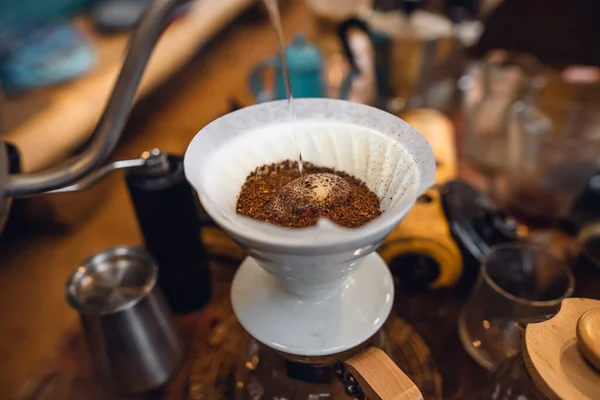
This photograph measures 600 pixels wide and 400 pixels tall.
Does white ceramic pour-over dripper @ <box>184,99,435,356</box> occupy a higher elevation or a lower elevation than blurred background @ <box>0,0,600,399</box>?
higher

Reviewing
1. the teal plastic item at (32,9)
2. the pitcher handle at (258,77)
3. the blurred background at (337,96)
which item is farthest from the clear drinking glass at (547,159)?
the teal plastic item at (32,9)

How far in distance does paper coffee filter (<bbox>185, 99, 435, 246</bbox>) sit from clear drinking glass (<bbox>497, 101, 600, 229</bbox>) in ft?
1.65

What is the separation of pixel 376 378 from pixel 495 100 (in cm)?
76

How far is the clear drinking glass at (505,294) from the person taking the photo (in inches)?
21.4

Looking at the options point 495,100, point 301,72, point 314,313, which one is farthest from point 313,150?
point 495,100

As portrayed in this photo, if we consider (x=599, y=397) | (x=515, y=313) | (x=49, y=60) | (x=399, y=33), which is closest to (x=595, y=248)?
(x=515, y=313)

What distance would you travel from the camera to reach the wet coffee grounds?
37 centimetres

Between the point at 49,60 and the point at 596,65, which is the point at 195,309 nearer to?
the point at 596,65

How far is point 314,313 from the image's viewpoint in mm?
426

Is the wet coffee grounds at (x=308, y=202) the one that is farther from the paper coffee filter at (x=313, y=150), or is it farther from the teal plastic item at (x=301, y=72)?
the teal plastic item at (x=301, y=72)

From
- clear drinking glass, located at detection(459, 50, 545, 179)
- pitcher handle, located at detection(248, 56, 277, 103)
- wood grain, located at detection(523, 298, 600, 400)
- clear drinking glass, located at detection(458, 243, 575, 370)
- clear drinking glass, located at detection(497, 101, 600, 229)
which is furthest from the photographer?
pitcher handle, located at detection(248, 56, 277, 103)

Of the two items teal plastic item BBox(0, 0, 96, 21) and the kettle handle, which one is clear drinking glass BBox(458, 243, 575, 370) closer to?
the kettle handle

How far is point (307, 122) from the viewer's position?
43 centimetres

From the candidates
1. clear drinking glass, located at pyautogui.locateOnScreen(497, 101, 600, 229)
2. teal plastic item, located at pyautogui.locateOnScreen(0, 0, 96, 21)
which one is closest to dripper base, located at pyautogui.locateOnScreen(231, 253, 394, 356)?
clear drinking glass, located at pyautogui.locateOnScreen(497, 101, 600, 229)
